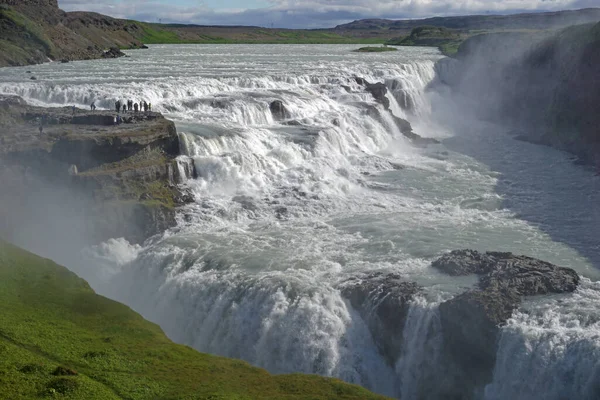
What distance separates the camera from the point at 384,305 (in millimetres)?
23250

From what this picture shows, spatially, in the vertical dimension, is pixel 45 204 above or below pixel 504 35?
below

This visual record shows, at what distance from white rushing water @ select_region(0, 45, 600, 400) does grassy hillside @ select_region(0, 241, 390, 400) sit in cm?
359

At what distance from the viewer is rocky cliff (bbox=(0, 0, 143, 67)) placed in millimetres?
78375

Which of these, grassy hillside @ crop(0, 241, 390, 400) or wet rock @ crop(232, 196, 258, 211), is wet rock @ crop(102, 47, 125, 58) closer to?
wet rock @ crop(232, 196, 258, 211)

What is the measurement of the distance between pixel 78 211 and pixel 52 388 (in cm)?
1641

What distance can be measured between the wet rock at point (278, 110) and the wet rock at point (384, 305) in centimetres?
2545

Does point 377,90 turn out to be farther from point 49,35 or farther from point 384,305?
point 49,35

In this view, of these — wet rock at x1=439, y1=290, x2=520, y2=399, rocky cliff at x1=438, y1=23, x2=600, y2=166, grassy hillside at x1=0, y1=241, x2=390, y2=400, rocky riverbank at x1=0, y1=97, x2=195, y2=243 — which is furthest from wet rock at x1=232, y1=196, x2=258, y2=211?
rocky cliff at x1=438, y1=23, x2=600, y2=166

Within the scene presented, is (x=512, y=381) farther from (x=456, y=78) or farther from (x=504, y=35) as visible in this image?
(x=504, y=35)

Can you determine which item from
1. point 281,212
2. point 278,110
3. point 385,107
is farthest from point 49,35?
point 281,212

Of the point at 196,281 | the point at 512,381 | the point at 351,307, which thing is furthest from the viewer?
the point at 196,281

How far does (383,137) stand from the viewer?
5281 centimetres

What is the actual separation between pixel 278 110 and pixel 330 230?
18.8 metres

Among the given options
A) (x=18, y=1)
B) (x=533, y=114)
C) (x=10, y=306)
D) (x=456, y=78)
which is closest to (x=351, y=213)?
(x=10, y=306)
